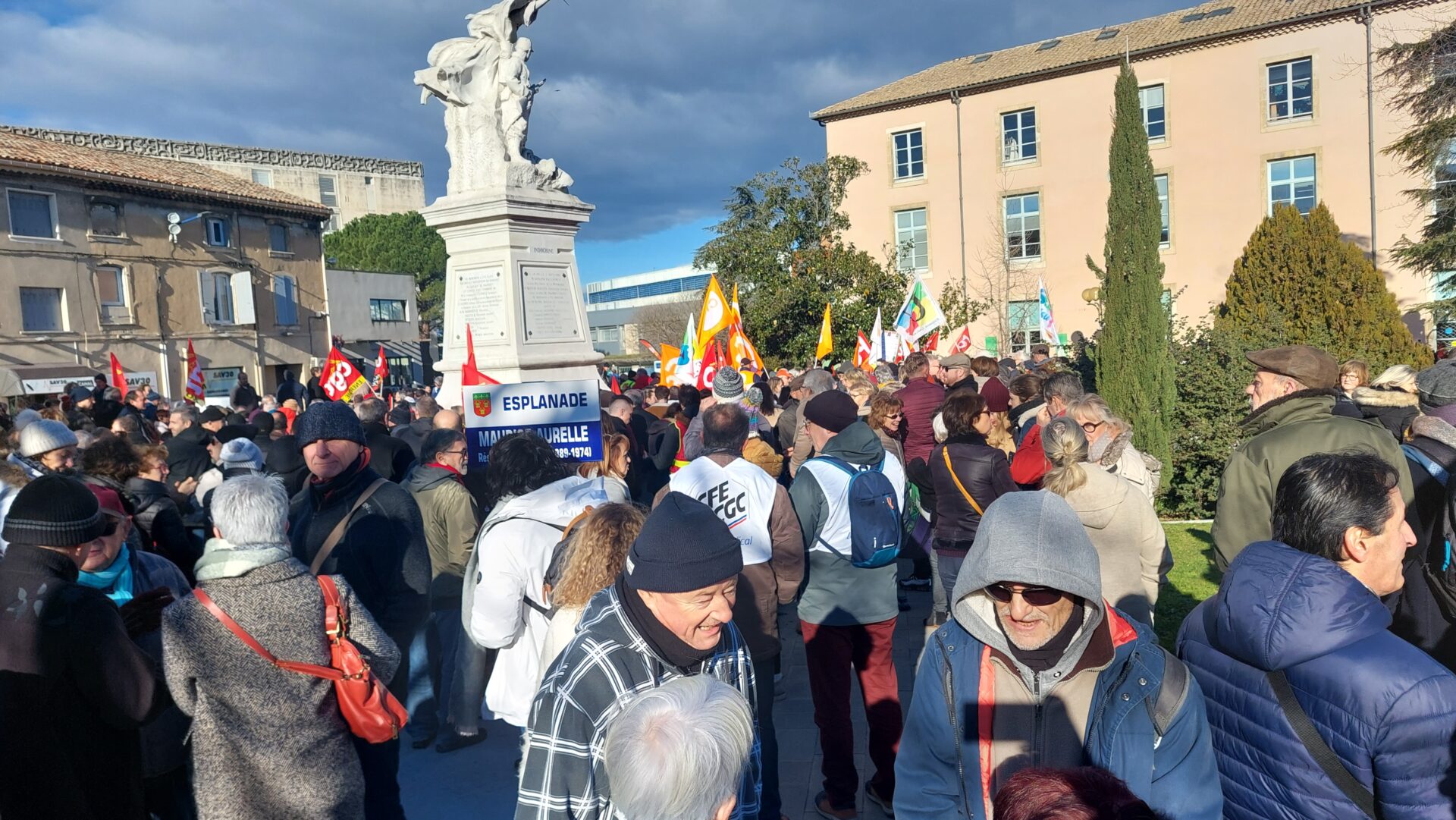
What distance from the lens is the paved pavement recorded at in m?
4.58

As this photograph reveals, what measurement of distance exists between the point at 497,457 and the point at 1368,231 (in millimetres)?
32498

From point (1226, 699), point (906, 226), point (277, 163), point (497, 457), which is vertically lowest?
point (1226, 699)

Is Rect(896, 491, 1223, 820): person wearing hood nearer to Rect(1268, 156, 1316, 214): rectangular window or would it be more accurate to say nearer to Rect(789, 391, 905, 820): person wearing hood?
Rect(789, 391, 905, 820): person wearing hood

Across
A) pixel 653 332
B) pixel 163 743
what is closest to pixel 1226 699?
pixel 163 743

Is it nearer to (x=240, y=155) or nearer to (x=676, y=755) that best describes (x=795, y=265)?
(x=676, y=755)

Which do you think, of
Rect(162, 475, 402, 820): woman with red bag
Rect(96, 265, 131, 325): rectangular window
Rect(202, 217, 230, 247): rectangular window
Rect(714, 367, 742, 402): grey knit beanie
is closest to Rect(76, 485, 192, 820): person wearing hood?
Rect(162, 475, 402, 820): woman with red bag

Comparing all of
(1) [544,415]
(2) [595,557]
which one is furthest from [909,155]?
(2) [595,557]

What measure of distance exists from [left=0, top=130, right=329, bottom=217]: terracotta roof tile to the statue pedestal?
24389 mm

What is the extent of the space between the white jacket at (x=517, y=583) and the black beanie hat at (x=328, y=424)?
37.5 inches

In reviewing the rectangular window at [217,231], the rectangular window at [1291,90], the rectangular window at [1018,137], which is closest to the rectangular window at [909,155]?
the rectangular window at [1018,137]

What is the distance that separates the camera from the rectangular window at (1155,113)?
3167cm

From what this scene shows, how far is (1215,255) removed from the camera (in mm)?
31375

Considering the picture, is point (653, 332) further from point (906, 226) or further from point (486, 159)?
point (486, 159)

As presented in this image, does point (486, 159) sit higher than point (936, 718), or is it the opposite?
point (486, 159)
